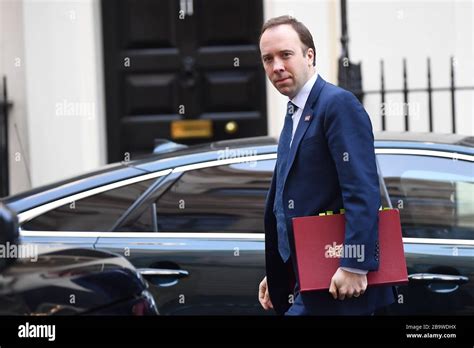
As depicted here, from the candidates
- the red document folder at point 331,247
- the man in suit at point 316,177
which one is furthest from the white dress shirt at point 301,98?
the red document folder at point 331,247

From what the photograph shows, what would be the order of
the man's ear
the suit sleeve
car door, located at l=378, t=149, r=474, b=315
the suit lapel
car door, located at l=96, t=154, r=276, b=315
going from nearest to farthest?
the suit sleeve, the suit lapel, the man's ear, car door, located at l=378, t=149, r=474, b=315, car door, located at l=96, t=154, r=276, b=315

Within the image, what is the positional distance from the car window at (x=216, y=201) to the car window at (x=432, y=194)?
60 cm

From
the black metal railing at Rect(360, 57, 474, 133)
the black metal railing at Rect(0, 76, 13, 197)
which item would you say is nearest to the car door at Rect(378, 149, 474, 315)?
the black metal railing at Rect(360, 57, 474, 133)

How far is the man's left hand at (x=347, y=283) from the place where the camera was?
3439 millimetres

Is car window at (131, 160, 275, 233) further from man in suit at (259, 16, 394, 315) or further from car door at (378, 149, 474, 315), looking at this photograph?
man in suit at (259, 16, 394, 315)

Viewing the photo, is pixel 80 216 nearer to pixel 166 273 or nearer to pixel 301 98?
pixel 166 273

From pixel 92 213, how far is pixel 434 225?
5.25ft

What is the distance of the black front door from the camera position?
845 centimetres

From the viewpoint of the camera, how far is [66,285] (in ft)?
12.5

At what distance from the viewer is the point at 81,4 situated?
8375mm

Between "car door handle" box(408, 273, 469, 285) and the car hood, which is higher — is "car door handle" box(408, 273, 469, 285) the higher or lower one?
the lower one

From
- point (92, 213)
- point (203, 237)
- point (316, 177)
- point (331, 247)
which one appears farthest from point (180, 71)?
point (331, 247)

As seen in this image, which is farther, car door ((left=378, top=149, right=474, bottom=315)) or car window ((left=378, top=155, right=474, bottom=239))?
car window ((left=378, top=155, right=474, bottom=239))

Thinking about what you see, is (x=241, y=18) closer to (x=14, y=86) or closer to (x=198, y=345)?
(x=14, y=86)
